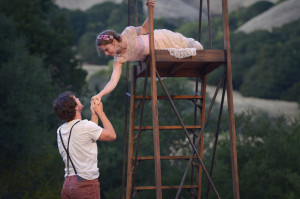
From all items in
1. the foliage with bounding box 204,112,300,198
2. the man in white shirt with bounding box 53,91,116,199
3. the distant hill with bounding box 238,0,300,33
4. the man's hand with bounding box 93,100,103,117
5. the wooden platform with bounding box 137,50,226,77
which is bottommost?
the foliage with bounding box 204,112,300,198

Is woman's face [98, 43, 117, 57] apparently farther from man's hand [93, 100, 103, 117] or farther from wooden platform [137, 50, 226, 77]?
man's hand [93, 100, 103, 117]

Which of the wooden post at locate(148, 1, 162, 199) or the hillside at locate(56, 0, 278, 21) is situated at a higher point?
the hillside at locate(56, 0, 278, 21)

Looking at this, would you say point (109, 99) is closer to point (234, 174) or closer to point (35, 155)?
point (35, 155)

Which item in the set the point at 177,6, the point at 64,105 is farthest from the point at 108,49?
the point at 177,6

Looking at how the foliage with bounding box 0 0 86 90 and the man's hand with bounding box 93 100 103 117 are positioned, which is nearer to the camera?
the man's hand with bounding box 93 100 103 117

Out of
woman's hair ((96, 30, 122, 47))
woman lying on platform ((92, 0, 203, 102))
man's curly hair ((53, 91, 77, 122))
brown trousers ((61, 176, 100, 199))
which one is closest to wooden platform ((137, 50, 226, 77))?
woman lying on platform ((92, 0, 203, 102))

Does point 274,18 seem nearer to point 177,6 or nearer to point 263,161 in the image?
point 177,6

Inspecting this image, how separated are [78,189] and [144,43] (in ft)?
6.23

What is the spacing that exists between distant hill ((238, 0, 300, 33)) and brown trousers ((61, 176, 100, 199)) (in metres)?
44.3

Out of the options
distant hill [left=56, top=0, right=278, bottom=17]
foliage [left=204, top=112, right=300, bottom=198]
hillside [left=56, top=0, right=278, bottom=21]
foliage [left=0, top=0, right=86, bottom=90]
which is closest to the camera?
foliage [left=204, top=112, right=300, bottom=198]

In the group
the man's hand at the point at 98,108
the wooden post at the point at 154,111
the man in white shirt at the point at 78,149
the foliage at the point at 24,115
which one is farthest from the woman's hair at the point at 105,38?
the foliage at the point at 24,115

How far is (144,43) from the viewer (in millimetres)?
4535

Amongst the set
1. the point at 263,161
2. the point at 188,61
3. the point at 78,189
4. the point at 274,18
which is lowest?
the point at 263,161

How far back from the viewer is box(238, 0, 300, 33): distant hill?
45.9 metres
